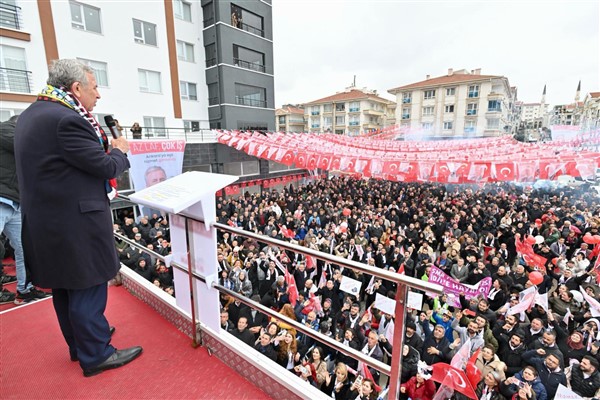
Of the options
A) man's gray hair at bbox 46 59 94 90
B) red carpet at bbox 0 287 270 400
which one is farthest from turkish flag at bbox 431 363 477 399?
man's gray hair at bbox 46 59 94 90

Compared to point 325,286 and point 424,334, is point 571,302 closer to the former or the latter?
point 424,334

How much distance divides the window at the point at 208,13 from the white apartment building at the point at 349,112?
3065 cm

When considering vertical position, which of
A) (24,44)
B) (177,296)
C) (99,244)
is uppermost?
(24,44)

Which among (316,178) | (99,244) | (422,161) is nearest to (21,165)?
(99,244)

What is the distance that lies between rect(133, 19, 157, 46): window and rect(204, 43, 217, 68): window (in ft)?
12.6

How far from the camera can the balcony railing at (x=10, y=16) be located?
11.3 metres

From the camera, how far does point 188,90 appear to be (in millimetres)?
19234

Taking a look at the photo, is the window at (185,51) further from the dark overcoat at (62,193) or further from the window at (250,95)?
the dark overcoat at (62,193)

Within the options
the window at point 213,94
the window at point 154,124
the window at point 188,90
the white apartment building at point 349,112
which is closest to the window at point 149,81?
the window at point 154,124

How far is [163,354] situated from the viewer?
7.23ft

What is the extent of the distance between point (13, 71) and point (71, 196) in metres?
14.8

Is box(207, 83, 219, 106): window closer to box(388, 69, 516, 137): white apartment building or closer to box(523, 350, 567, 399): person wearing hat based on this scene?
box(523, 350, 567, 399): person wearing hat

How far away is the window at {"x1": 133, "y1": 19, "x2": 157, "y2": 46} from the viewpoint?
15.7 meters

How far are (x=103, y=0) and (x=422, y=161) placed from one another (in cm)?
1640
